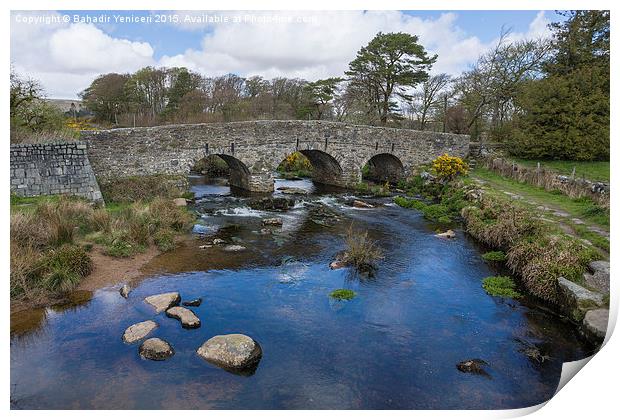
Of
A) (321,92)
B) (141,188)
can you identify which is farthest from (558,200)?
(321,92)

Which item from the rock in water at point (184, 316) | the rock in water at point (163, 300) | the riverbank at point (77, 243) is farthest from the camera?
the riverbank at point (77, 243)

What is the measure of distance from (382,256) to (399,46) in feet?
72.5

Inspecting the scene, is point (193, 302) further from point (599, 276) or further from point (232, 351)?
point (599, 276)

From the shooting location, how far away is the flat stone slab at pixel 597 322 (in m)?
7.93

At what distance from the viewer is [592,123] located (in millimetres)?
15633

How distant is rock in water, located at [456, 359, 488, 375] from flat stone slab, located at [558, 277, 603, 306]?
297 cm

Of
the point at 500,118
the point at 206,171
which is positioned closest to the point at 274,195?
the point at 206,171

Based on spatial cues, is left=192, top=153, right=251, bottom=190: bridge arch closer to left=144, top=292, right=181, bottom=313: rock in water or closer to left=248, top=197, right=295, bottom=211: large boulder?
left=248, top=197, right=295, bottom=211: large boulder

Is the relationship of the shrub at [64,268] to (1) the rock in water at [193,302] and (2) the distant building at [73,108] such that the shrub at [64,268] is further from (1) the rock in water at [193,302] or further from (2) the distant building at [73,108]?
(2) the distant building at [73,108]

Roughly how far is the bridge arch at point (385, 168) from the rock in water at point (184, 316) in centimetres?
1909

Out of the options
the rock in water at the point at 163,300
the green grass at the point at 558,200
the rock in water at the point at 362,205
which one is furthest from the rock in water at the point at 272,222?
the green grass at the point at 558,200

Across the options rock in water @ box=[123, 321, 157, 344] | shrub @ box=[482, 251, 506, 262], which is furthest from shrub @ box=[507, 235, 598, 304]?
rock in water @ box=[123, 321, 157, 344]

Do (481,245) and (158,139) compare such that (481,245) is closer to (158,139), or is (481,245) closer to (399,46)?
(158,139)
